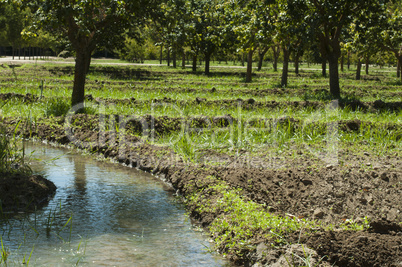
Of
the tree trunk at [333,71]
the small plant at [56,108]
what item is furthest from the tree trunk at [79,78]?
the tree trunk at [333,71]

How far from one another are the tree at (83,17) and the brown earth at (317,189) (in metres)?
3.63

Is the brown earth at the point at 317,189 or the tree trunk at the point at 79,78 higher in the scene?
the tree trunk at the point at 79,78

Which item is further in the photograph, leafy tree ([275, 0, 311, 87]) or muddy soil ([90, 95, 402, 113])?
leafy tree ([275, 0, 311, 87])

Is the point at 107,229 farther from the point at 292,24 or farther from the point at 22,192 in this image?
the point at 292,24

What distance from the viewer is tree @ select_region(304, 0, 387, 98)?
16.2m

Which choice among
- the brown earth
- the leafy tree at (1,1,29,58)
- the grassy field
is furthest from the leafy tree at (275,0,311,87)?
the leafy tree at (1,1,29,58)

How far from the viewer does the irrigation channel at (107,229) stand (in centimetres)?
527

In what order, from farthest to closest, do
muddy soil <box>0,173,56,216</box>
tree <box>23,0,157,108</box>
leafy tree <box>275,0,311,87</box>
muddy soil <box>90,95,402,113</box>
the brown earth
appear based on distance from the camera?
leafy tree <box>275,0,311,87</box> → muddy soil <box>90,95,402,113</box> → tree <box>23,0,157,108</box> → muddy soil <box>0,173,56,216</box> → the brown earth

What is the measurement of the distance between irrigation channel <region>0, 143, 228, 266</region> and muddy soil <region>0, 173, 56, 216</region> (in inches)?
7.5

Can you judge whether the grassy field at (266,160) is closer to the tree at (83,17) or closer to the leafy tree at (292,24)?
the tree at (83,17)

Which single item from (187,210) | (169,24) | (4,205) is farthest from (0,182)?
(169,24)

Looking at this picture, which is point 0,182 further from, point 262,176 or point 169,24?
point 169,24

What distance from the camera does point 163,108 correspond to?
13.5 m

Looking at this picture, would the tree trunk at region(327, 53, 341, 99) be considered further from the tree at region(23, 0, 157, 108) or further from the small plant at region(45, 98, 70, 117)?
the small plant at region(45, 98, 70, 117)
